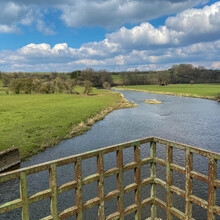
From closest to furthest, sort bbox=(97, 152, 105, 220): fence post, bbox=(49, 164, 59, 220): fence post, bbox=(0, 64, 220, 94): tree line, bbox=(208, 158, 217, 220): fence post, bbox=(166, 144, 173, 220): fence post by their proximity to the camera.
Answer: bbox=(49, 164, 59, 220): fence post → bbox=(208, 158, 217, 220): fence post → bbox=(97, 152, 105, 220): fence post → bbox=(166, 144, 173, 220): fence post → bbox=(0, 64, 220, 94): tree line

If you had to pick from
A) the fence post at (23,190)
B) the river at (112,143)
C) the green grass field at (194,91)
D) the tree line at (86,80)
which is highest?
the tree line at (86,80)

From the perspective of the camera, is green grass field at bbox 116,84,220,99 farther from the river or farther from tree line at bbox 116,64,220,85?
the river

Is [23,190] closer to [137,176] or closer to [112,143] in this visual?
[137,176]

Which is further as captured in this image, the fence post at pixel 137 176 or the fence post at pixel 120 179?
the fence post at pixel 137 176

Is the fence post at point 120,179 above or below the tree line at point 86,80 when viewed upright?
below

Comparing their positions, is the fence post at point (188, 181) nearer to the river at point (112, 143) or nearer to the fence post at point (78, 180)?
the fence post at point (78, 180)

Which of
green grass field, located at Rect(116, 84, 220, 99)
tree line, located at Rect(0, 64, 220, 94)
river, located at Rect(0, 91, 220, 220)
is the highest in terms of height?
tree line, located at Rect(0, 64, 220, 94)

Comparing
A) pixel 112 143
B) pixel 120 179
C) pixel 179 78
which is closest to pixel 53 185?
pixel 120 179

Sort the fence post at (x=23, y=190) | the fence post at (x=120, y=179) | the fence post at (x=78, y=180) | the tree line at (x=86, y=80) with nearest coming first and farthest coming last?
the fence post at (x=23, y=190)
the fence post at (x=78, y=180)
the fence post at (x=120, y=179)
the tree line at (x=86, y=80)

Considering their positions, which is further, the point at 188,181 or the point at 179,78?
the point at 179,78

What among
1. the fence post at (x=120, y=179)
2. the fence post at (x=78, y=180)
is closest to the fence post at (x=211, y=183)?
the fence post at (x=120, y=179)

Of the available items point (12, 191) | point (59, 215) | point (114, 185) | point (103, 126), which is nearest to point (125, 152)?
point (114, 185)

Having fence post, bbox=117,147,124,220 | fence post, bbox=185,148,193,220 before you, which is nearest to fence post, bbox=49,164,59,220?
fence post, bbox=117,147,124,220

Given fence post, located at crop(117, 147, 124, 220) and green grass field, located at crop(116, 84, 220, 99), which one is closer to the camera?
fence post, located at crop(117, 147, 124, 220)
